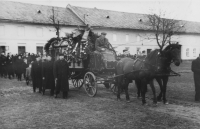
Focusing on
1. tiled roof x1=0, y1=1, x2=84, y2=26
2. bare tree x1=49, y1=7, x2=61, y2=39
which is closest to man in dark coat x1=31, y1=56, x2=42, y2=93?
bare tree x1=49, y1=7, x2=61, y2=39

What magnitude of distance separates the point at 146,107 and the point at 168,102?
1.25 metres

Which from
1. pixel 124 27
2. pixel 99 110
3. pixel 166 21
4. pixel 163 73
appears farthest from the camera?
pixel 124 27

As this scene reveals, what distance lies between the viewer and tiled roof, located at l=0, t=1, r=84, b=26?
110 ft

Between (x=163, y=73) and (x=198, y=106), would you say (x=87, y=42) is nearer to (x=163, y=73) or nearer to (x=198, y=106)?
(x=163, y=73)

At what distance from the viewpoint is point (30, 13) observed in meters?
36.3

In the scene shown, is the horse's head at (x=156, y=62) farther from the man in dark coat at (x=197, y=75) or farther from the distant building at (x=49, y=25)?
the distant building at (x=49, y=25)

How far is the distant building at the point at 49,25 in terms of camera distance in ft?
108

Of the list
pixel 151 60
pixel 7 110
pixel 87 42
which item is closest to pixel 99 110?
pixel 151 60

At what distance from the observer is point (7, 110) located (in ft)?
26.5

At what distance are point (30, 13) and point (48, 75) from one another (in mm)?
27710

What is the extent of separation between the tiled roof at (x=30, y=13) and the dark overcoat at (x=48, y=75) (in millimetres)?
24052

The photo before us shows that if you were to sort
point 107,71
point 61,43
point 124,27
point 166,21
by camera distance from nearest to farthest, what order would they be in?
1. point 107,71
2. point 61,43
3. point 166,21
4. point 124,27

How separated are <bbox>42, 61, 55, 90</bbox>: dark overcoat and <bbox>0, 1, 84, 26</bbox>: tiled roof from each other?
24052mm

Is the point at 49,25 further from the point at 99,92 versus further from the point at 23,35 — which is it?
the point at 99,92
